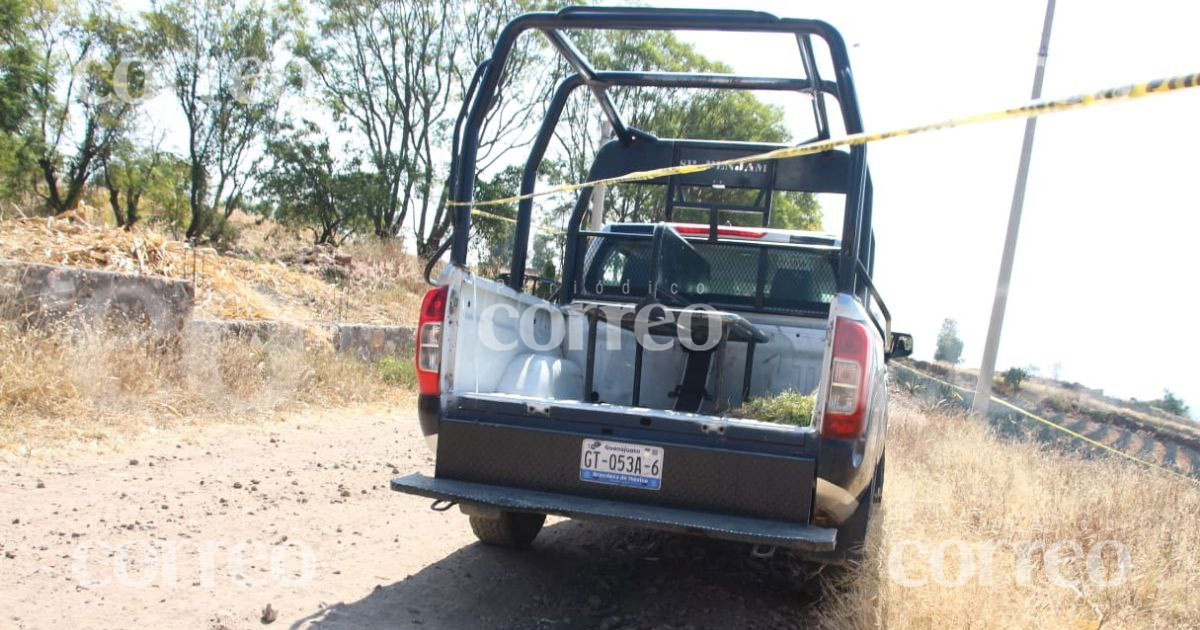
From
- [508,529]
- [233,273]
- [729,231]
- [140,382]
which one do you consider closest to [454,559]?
[508,529]

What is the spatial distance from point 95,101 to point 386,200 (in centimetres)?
626

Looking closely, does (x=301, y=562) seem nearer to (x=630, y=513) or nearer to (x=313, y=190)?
(x=630, y=513)

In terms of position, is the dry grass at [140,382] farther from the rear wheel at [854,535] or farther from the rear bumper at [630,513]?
the rear wheel at [854,535]

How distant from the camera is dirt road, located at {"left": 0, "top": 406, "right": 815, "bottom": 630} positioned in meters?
3.79

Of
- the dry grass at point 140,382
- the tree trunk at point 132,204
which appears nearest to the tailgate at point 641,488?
the dry grass at point 140,382

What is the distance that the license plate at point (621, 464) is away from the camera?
12.6ft

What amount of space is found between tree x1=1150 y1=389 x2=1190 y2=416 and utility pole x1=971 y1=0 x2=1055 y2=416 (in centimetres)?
481

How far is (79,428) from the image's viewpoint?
6484mm

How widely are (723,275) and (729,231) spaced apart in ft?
1.44

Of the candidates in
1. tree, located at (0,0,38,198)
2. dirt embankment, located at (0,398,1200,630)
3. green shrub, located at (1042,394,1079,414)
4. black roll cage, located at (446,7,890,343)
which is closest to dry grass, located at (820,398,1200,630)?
dirt embankment, located at (0,398,1200,630)

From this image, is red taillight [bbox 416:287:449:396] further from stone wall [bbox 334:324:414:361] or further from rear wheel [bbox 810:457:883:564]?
stone wall [bbox 334:324:414:361]

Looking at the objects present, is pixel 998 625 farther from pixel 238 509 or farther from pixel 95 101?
pixel 95 101

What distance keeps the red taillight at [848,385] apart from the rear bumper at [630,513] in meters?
0.41

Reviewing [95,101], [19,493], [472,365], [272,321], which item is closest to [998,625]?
[472,365]
